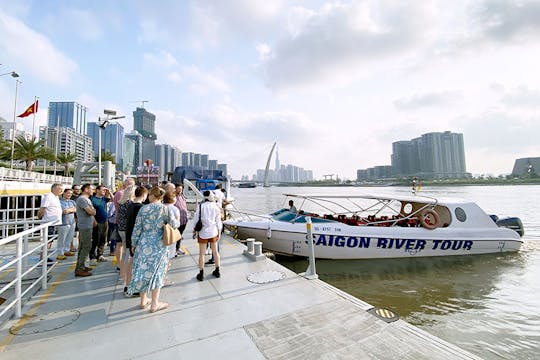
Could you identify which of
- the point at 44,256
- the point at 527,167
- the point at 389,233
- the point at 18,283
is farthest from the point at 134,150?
the point at 527,167

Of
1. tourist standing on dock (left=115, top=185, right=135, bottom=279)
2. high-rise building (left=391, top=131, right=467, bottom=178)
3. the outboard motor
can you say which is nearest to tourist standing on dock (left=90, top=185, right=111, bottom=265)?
tourist standing on dock (left=115, top=185, right=135, bottom=279)

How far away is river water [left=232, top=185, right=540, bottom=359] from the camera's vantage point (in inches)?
184

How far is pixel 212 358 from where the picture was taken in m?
2.78

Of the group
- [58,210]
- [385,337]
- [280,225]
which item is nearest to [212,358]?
[385,337]

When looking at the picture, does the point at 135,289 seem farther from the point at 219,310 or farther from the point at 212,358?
the point at 212,358

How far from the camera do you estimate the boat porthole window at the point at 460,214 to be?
32.4ft

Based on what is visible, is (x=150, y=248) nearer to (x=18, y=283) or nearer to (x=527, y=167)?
(x=18, y=283)

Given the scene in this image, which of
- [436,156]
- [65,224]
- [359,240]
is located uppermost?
[436,156]

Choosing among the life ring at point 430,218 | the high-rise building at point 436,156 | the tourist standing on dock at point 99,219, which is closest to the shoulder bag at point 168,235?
the tourist standing on dock at point 99,219

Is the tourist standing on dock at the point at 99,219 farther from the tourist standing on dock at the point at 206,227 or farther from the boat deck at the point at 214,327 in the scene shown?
the tourist standing on dock at the point at 206,227

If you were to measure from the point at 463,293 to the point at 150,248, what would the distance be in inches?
314

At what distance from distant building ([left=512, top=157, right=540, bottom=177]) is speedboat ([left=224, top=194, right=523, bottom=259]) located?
140 m

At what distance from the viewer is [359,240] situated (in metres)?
8.84

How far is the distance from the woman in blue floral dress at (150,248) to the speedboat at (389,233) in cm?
548
